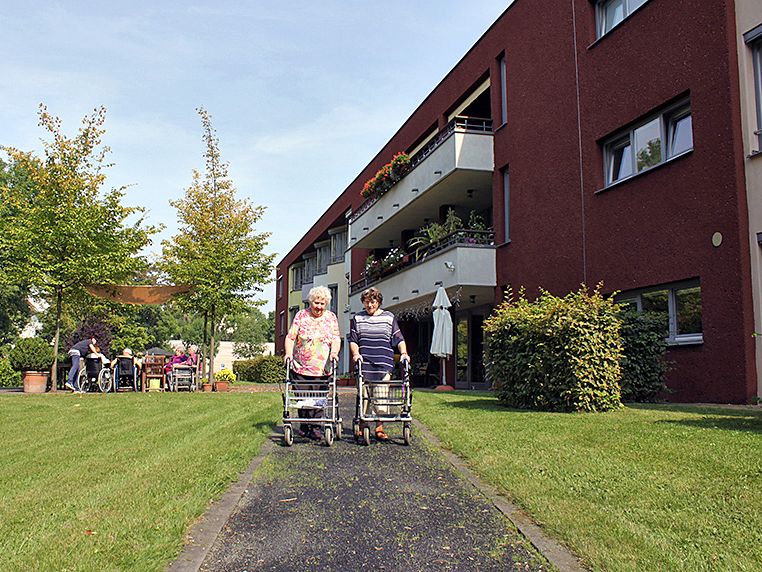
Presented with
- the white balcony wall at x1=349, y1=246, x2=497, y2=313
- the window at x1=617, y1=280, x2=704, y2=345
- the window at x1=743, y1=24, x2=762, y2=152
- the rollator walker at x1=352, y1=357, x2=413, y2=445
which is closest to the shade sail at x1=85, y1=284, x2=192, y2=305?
the white balcony wall at x1=349, y1=246, x2=497, y2=313

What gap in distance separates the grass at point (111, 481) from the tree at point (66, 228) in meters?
8.25

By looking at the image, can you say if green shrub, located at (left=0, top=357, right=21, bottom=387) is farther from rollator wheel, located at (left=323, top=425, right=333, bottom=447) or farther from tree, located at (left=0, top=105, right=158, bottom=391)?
rollator wheel, located at (left=323, top=425, right=333, bottom=447)

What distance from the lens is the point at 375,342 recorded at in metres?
8.36

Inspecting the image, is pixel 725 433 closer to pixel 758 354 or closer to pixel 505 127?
pixel 758 354

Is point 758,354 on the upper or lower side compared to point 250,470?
upper

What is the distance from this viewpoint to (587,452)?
21.5 feet

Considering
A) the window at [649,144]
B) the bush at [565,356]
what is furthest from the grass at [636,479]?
the window at [649,144]

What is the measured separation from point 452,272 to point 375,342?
10893mm

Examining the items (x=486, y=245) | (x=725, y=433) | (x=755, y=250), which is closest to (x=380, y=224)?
(x=486, y=245)

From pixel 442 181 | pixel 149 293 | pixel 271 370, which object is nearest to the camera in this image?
pixel 442 181

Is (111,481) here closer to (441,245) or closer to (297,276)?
(441,245)

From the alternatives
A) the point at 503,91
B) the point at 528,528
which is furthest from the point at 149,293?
the point at 528,528

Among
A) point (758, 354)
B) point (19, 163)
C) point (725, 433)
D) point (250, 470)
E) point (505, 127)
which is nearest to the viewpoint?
point (250, 470)

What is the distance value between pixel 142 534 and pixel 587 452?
3900mm
